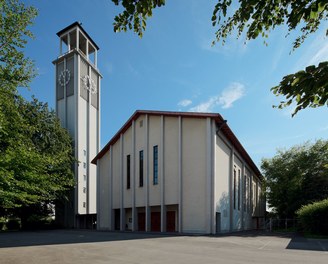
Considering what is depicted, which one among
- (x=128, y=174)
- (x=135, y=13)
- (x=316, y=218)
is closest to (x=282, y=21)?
(x=135, y=13)

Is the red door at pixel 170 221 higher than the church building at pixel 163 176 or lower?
lower

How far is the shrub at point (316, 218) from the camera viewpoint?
22312 mm

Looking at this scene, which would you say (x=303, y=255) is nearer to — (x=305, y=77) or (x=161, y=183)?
(x=305, y=77)

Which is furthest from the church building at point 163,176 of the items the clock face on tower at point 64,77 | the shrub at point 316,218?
the shrub at point 316,218

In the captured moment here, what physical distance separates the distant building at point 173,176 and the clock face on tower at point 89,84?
506 inches

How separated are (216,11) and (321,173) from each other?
116 feet

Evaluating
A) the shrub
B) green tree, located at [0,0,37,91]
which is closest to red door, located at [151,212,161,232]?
the shrub

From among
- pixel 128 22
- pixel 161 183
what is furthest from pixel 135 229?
pixel 128 22

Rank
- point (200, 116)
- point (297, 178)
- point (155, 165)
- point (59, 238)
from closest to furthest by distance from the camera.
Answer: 1. point (59, 238)
2. point (200, 116)
3. point (155, 165)
4. point (297, 178)

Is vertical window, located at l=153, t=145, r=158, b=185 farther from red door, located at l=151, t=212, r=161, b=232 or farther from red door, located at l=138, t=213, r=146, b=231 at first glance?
red door, located at l=138, t=213, r=146, b=231

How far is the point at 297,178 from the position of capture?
116 ft

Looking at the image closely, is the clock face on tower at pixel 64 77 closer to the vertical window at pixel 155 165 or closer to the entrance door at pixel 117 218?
the entrance door at pixel 117 218

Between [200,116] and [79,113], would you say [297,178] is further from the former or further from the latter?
[79,113]

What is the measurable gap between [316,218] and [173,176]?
Answer: 10927 mm
